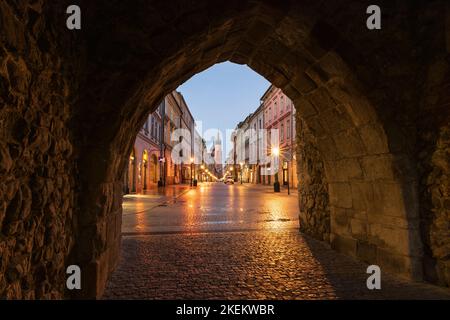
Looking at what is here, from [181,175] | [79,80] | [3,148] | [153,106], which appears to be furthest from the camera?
[181,175]

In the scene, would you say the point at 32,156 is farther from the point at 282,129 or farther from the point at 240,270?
the point at 282,129

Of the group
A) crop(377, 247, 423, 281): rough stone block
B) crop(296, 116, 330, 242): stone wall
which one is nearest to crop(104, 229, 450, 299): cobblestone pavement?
crop(377, 247, 423, 281): rough stone block

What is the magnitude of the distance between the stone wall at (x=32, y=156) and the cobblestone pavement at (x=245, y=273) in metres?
1.12

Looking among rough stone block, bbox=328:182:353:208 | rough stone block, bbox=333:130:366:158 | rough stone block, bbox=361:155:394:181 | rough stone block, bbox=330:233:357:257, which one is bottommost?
rough stone block, bbox=330:233:357:257

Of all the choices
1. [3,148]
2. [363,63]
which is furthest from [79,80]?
[363,63]

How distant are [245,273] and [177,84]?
2889mm

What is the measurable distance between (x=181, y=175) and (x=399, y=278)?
46662 mm

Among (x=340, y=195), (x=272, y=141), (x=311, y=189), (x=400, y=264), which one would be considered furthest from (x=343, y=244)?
(x=272, y=141)

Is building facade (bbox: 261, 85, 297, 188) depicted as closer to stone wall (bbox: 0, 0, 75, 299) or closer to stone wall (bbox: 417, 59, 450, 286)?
stone wall (bbox: 417, 59, 450, 286)

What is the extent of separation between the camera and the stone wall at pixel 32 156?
5.69 feet

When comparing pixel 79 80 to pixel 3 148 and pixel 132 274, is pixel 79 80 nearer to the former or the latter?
pixel 3 148

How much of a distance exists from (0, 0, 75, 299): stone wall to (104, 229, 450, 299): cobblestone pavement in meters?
1.12

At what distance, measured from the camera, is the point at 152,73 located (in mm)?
3072

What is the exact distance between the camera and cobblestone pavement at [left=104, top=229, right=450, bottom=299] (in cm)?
324
